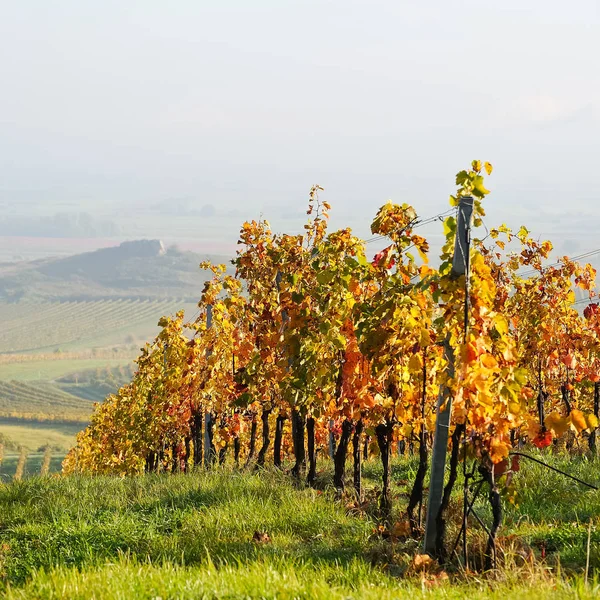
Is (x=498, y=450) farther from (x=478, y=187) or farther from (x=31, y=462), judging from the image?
(x=31, y=462)

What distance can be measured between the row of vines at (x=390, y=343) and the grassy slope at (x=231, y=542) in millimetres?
773

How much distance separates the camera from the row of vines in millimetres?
5527

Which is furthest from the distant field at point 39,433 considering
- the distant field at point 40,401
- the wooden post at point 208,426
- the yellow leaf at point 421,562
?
the yellow leaf at point 421,562

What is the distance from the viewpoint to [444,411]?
220 inches

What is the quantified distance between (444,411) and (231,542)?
2.16 metres

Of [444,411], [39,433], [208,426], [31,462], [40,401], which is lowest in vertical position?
[40,401]

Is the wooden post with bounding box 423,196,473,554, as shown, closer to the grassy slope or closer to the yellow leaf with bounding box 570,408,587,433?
the grassy slope

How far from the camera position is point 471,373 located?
5363 millimetres

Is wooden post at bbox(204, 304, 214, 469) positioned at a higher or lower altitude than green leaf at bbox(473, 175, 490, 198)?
lower

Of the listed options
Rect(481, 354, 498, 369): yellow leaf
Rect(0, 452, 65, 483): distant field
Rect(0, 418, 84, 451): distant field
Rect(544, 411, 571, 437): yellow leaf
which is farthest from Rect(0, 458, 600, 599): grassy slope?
Rect(0, 418, 84, 451): distant field

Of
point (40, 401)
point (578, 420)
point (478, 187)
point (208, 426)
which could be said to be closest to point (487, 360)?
point (578, 420)

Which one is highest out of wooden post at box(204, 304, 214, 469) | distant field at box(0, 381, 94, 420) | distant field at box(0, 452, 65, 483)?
wooden post at box(204, 304, 214, 469)

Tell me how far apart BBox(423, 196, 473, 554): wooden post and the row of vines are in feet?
0.23

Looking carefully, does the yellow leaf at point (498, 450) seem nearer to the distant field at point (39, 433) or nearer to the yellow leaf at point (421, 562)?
the yellow leaf at point (421, 562)
